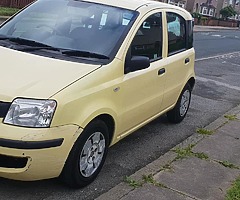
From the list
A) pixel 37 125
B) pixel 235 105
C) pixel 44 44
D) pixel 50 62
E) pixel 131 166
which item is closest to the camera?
pixel 37 125

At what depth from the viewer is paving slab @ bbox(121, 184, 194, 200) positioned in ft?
12.4

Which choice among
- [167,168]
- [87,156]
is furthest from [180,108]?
[87,156]

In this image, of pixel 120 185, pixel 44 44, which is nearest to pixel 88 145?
pixel 120 185

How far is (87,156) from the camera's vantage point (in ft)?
12.6

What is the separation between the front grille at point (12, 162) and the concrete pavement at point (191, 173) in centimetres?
76

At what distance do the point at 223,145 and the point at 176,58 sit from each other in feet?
4.38

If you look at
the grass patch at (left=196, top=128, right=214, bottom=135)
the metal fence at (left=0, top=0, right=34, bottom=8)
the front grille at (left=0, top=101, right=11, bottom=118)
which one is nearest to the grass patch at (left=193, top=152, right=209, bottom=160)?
the grass patch at (left=196, top=128, right=214, bottom=135)

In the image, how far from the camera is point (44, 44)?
169 inches

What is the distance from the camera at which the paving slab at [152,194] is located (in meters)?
3.77

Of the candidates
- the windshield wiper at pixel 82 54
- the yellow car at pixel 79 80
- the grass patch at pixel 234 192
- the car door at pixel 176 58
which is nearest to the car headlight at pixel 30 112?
the yellow car at pixel 79 80

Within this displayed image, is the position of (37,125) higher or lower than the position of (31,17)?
lower

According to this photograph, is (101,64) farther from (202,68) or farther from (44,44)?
(202,68)

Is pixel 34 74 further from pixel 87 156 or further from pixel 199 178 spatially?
pixel 199 178

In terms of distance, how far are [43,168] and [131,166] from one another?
1.42 m
